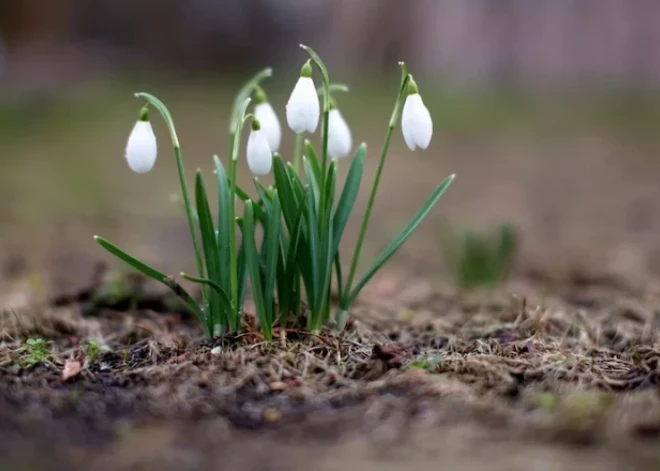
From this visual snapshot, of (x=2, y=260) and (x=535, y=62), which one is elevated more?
(x=535, y=62)

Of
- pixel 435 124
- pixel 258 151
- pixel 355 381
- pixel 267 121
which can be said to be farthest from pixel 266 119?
pixel 435 124

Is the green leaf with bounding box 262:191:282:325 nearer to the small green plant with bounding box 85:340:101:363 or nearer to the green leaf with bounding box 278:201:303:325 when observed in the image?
the green leaf with bounding box 278:201:303:325

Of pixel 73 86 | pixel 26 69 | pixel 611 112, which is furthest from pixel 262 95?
pixel 26 69

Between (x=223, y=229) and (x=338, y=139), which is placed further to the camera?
(x=338, y=139)

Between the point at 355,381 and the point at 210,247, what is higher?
the point at 210,247

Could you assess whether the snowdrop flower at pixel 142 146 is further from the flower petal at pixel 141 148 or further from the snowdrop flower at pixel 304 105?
the snowdrop flower at pixel 304 105

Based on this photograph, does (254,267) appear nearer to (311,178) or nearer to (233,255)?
(233,255)

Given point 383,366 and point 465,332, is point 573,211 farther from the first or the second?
point 383,366
